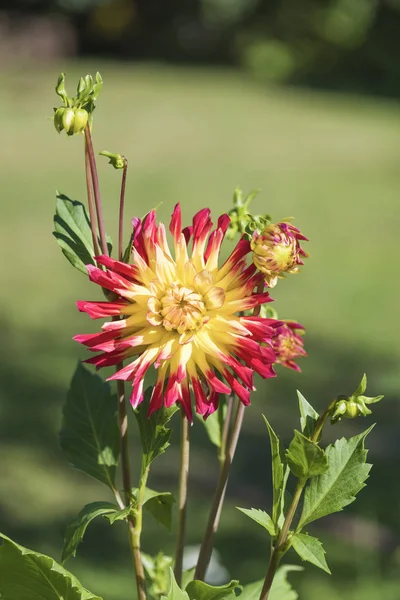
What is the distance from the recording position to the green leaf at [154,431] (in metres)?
0.69

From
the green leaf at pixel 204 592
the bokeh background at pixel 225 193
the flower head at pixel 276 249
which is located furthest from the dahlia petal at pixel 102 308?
the bokeh background at pixel 225 193

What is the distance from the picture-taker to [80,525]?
71cm

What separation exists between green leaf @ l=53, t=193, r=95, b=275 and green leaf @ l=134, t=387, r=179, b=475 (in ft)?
0.40

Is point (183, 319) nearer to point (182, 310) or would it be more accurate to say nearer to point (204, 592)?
point (182, 310)

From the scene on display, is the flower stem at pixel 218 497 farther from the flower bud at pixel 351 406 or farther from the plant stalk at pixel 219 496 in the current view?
the flower bud at pixel 351 406

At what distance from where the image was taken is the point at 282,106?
23.9ft

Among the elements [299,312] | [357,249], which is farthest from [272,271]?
A: [357,249]

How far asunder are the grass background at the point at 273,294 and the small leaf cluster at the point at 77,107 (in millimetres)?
1361

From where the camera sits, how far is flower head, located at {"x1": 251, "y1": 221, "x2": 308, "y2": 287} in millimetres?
630

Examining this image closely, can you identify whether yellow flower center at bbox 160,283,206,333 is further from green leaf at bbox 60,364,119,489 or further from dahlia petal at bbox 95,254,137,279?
green leaf at bbox 60,364,119,489

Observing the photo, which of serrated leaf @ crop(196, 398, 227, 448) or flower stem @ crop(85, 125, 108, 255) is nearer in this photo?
flower stem @ crop(85, 125, 108, 255)

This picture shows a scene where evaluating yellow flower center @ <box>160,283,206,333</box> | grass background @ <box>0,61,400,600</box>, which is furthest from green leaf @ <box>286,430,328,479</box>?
grass background @ <box>0,61,400,600</box>

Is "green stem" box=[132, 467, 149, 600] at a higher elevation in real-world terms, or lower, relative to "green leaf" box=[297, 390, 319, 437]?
lower

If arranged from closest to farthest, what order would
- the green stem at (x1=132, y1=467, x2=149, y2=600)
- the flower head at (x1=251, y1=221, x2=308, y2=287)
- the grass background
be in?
the flower head at (x1=251, y1=221, x2=308, y2=287) < the green stem at (x1=132, y1=467, x2=149, y2=600) < the grass background
